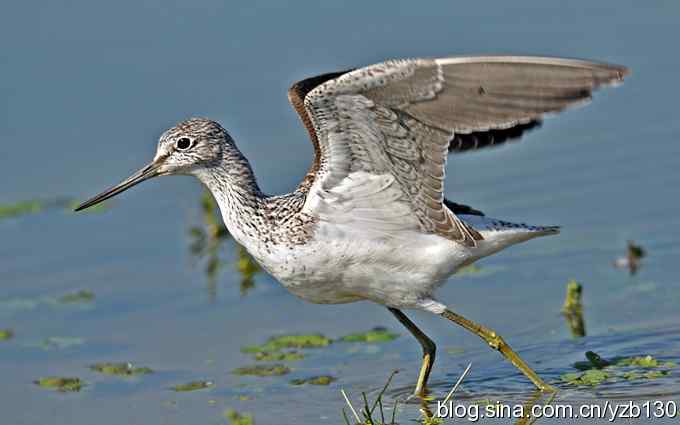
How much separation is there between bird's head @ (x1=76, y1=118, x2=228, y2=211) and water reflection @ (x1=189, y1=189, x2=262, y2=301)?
239 cm

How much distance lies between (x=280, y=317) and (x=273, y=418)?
2119 mm

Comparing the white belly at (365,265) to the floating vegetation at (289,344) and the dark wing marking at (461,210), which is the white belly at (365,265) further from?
the floating vegetation at (289,344)

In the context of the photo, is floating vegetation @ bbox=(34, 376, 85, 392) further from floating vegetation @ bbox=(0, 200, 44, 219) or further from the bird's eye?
floating vegetation @ bbox=(0, 200, 44, 219)

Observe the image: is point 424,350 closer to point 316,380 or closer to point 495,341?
point 495,341

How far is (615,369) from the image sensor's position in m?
9.60

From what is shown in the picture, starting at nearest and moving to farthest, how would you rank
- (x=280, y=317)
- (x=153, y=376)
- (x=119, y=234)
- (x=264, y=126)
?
(x=153, y=376), (x=280, y=317), (x=119, y=234), (x=264, y=126)

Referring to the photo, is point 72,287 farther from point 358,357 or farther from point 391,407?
point 391,407

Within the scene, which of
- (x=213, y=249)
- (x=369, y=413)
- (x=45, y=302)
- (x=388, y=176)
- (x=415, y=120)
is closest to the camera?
(x=369, y=413)

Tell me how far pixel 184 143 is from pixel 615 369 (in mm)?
3345

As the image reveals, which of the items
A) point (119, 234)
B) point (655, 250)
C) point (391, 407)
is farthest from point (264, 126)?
point (391, 407)

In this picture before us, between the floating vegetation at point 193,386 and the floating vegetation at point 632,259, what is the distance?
3.60 metres

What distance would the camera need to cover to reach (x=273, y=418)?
9.31 metres

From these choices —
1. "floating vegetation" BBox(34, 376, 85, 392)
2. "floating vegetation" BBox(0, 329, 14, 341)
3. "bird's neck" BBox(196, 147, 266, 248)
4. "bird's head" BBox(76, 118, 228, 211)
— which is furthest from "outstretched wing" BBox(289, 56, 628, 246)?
"floating vegetation" BBox(0, 329, 14, 341)

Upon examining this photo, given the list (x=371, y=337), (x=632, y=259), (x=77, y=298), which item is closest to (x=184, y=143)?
(x=371, y=337)
